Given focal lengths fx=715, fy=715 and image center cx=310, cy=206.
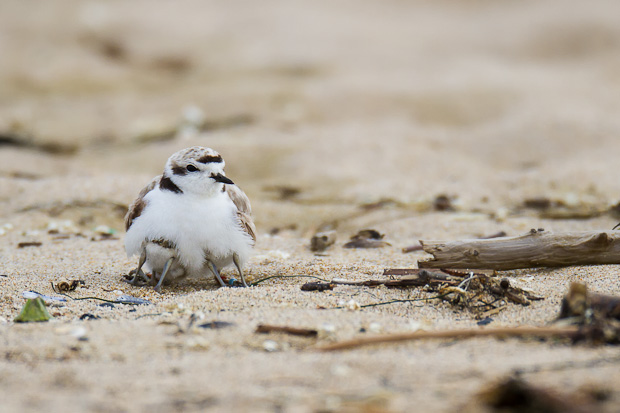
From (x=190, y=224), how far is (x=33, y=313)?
118cm

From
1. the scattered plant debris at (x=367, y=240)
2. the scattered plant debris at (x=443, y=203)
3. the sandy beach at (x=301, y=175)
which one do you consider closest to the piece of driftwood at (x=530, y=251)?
the sandy beach at (x=301, y=175)

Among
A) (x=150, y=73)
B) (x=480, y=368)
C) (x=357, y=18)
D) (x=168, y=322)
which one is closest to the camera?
(x=480, y=368)

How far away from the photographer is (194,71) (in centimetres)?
1122

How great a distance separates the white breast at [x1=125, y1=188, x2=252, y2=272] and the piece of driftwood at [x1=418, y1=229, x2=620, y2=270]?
124cm

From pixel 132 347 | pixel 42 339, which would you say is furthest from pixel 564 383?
pixel 42 339

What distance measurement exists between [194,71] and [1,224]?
5.33 metres

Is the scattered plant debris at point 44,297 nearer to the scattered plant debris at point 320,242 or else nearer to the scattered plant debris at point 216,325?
the scattered plant debris at point 216,325

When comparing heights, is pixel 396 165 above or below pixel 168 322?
above

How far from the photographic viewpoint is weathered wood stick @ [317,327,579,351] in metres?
3.01

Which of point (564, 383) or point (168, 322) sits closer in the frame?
point (564, 383)

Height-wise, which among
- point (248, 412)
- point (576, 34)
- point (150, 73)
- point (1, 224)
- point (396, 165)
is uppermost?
point (576, 34)

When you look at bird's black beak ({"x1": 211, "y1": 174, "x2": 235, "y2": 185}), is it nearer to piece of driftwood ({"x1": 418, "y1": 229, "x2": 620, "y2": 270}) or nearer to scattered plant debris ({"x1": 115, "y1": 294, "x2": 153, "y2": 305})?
scattered plant debris ({"x1": 115, "y1": 294, "x2": 153, "y2": 305})

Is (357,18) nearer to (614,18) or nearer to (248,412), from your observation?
(614,18)

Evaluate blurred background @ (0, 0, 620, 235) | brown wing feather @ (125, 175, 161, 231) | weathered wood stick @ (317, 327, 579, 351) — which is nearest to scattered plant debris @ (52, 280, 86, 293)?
brown wing feather @ (125, 175, 161, 231)
